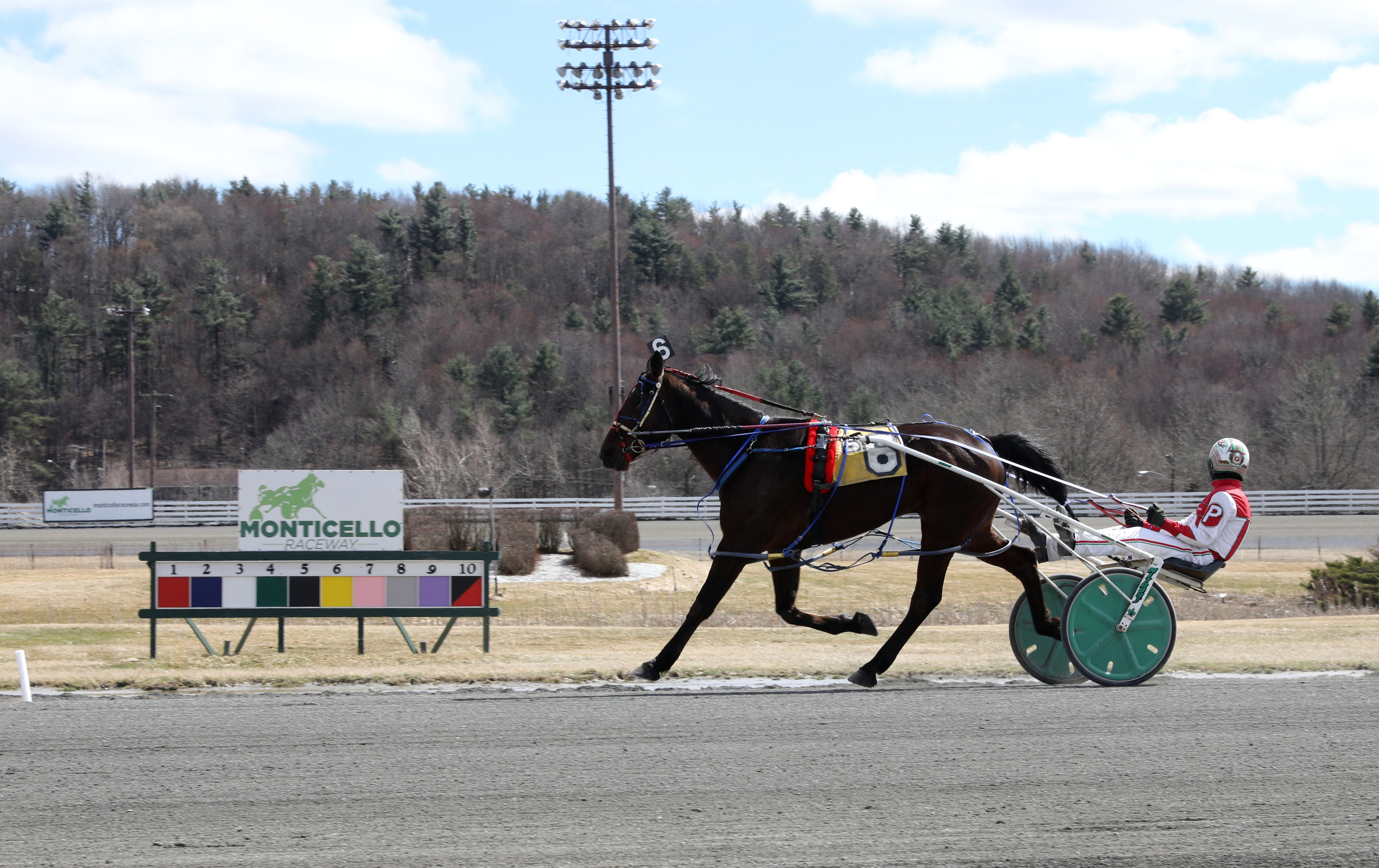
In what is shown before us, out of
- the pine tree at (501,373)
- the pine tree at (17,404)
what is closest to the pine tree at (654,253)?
the pine tree at (501,373)

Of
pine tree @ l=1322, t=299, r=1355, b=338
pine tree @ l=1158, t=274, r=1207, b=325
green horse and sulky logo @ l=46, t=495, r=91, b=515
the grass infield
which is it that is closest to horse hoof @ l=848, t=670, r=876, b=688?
the grass infield

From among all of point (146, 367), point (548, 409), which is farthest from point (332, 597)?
point (146, 367)

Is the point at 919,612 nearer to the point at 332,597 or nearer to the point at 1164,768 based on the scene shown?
the point at 1164,768

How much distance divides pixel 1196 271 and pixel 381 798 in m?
105

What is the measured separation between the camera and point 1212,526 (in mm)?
6605

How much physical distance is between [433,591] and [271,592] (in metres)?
1.30

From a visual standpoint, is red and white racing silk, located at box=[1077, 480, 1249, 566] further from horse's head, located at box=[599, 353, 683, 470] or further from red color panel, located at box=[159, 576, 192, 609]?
red color panel, located at box=[159, 576, 192, 609]

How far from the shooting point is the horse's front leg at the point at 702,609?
679cm

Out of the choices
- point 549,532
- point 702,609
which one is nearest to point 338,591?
point 702,609

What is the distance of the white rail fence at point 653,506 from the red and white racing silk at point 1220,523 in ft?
102

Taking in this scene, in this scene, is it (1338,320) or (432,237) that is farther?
(432,237)

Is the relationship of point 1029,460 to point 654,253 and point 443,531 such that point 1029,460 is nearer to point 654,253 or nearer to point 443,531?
point 443,531

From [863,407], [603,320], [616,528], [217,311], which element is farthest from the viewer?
[217,311]

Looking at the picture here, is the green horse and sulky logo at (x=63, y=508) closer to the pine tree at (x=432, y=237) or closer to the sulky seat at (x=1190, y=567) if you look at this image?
the sulky seat at (x=1190, y=567)
